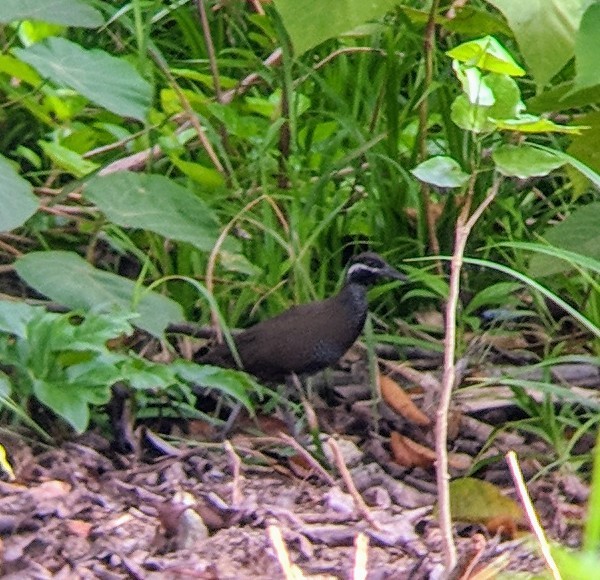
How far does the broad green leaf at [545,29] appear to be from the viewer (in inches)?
85.3

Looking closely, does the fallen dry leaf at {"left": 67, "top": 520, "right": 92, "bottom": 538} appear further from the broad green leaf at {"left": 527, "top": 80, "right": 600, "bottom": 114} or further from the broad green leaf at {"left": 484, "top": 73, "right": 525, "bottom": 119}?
the broad green leaf at {"left": 527, "top": 80, "right": 600, "bottom": 114}

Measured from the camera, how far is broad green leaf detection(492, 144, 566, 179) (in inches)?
82.3

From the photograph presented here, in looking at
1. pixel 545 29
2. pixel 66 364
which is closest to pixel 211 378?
pixel 66 364

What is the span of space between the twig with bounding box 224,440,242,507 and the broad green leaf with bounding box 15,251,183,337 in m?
0.29

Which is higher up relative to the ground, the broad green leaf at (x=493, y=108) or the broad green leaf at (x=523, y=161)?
the broad green leaf at (x=493, y=108)

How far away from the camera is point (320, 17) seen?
2.36m

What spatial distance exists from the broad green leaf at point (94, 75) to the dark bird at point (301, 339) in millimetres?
640

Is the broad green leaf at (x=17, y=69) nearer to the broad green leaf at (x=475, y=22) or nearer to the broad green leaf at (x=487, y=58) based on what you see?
the broad green leaf at (x=475, y=22)

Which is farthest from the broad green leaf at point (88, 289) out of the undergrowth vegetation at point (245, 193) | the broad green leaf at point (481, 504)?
the broad green leaf at point (481, 504)

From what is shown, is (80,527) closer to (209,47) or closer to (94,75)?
(94,75)

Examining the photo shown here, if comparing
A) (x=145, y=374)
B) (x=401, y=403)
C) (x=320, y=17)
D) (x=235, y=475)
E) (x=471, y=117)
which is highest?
(x=320, y=17)

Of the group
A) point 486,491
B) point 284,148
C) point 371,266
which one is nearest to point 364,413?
point 371,266

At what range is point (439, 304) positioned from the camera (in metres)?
3.63

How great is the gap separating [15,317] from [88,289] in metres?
0.24
